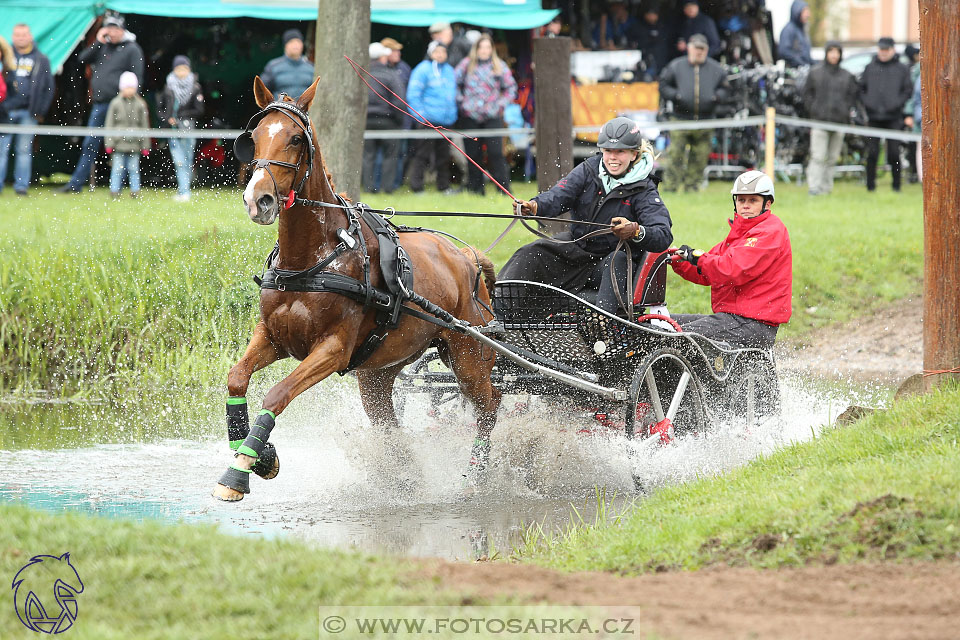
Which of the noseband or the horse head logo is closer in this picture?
the horse head logo

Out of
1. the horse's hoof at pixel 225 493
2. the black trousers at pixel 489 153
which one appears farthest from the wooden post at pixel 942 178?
the black trousers at pixel 489 153

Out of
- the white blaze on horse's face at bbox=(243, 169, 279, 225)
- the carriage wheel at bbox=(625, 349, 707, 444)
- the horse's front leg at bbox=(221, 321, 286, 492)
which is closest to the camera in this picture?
the white blaze on horse's face at bbox=(243, 169, 279, 225)

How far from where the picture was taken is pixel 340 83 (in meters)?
9.98

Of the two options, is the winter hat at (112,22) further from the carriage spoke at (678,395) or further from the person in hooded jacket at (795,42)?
the person in hooded jacket at (795,42)

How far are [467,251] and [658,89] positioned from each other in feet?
36.0

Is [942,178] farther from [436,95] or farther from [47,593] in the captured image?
[436,95]

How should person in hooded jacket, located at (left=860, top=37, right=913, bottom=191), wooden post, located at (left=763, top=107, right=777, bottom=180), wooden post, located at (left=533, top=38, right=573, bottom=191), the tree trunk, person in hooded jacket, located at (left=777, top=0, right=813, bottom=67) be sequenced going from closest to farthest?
1. the tree trunk
2. wooden post, located at (left=533, top=38, right=573, bottom=191)
3. wooden post, located at (left=763, top=107, right=777, bottom=180)
4. person in hooded jacket, located at (left=860, top=37, right=913, bottom=191)
5. person in hooded jacket, located at (left=777, top=0, right=813, bottom=67)

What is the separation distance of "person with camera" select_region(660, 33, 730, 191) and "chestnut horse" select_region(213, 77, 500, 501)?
1048 cm

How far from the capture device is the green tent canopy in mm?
15094

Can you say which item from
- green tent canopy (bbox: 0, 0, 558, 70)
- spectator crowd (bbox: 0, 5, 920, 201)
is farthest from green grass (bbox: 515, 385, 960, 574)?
green tent canopy (bbox: 0, 0, 558, 70)

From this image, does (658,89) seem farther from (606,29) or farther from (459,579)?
(459,579)

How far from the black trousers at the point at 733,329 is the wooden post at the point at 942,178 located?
3.45ft

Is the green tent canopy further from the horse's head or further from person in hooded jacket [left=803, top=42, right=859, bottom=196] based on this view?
the horse's head

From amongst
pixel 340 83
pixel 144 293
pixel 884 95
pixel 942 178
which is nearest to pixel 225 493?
pixel 942 178
